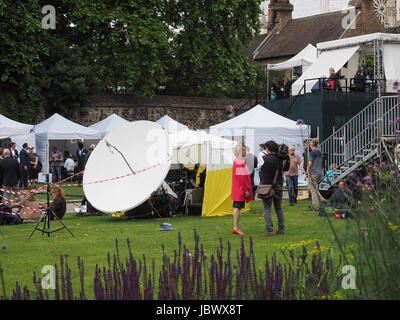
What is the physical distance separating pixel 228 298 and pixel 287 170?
628 inches

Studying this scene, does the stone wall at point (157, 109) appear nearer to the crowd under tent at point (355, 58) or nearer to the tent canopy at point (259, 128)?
the crowd under tent at point (355, 58)

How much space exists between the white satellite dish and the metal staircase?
5106 millimetres

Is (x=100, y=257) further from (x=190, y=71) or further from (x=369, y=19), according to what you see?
(x=369, y=19)

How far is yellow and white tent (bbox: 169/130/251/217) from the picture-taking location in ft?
62.7

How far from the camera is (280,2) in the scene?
77.5 m

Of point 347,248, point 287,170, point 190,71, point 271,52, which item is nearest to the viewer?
point 347,248

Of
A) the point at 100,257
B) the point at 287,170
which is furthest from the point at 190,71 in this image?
the point at 100,257

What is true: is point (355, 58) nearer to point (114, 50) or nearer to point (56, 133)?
point (114, 50)

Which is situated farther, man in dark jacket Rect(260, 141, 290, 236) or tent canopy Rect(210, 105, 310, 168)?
tent canopy Rect(210, 105, 310, 168)

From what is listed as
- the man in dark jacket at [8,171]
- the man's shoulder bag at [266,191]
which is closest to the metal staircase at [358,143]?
the man's shoulder bag at [266,191]

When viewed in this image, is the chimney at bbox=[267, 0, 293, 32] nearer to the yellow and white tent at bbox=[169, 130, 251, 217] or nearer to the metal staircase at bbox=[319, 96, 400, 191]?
the metal staircase at bbox=[319, 96, 400, 191]

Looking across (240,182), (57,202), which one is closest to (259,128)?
(57,202)

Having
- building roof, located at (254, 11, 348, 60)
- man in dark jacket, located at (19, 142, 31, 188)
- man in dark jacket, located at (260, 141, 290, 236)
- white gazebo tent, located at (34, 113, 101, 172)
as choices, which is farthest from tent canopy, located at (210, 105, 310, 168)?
building roof, located at (254, 11, 348, 60)
